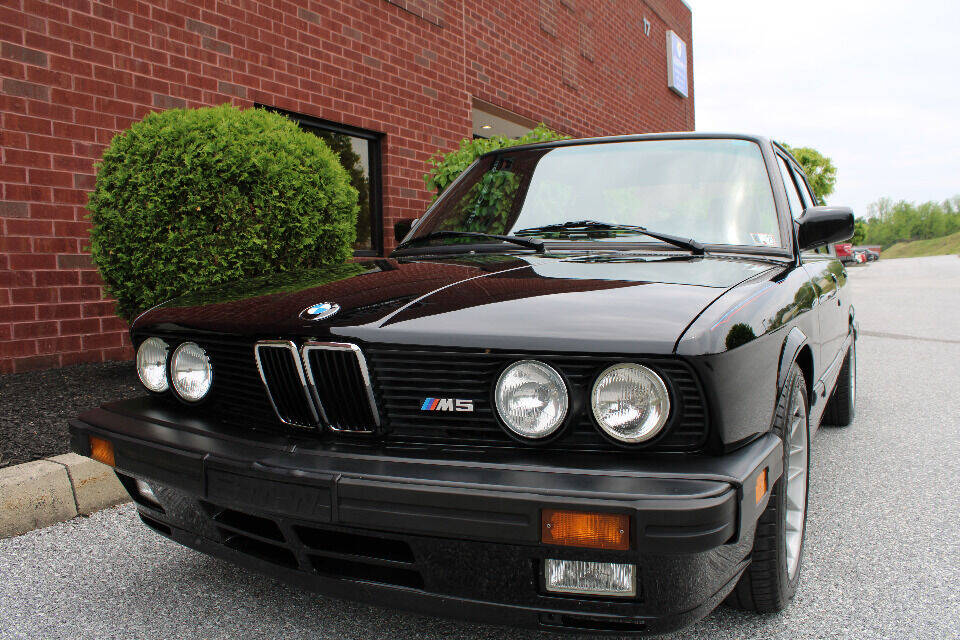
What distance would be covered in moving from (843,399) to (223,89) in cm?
536

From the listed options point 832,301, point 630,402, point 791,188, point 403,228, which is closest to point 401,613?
point 630,402

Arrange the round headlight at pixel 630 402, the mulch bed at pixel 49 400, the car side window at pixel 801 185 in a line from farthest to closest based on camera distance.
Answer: the car side window at pixel 801 185 → the mulch bed at pixel 49 400 → the round headlight at pixel 630 402

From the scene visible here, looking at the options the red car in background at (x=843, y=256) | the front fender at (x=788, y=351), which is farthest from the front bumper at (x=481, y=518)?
the red car in background at (x=843, y=256)

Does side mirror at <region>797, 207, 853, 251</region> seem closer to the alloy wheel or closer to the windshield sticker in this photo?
the windshield sticker

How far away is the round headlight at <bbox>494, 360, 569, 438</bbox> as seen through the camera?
1.57 meters

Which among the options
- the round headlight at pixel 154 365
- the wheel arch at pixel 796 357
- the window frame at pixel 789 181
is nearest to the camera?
the wheel arch at pixel 796 357

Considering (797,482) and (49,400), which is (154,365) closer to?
(797,482)

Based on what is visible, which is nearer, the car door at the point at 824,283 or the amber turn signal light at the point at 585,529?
the amber turn signal light at the point at 585,529

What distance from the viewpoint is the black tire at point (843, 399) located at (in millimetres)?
Result: 4176

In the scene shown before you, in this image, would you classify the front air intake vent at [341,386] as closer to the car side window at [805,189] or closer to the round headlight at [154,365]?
the round headlight at [154,365]

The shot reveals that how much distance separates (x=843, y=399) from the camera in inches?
166

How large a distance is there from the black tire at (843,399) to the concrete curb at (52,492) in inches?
148

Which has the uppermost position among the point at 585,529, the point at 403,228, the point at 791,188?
the point at 791,188

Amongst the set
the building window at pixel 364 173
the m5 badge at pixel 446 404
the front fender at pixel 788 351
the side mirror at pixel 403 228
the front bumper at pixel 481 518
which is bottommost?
the front bumper at pixel 481 518
